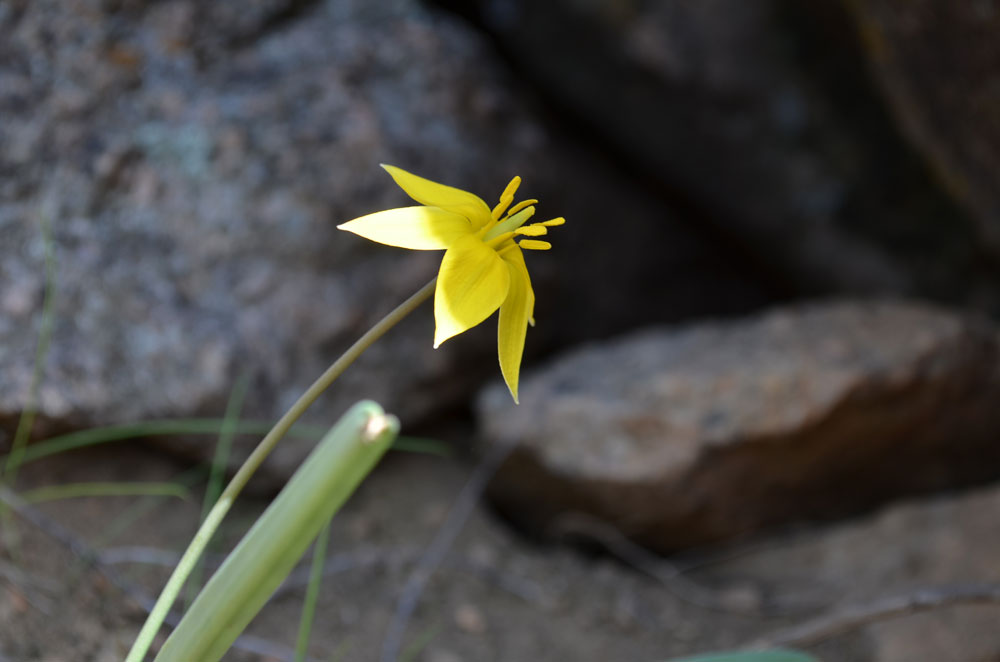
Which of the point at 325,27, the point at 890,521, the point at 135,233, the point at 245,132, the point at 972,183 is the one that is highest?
the point at 972,183

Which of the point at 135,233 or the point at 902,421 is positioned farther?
the point at 902,421

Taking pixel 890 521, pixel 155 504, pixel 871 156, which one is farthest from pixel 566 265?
pixel 155 504

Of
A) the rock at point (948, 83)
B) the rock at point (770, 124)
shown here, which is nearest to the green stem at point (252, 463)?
the rock at point (948, 83)

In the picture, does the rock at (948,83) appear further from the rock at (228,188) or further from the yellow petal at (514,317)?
the yellow petal at (514,317)

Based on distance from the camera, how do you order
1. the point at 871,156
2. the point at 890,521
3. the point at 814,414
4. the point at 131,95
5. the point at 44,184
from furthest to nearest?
the point at 871,156 < the point at 890,521 < the point at 814,414 < the point at 131,95 < the point at 44,184

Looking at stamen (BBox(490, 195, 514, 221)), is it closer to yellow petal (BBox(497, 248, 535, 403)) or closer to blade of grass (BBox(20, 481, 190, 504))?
yellow petal (BBox(497, 248, 535, 403))

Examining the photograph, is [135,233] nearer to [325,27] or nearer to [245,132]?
[245,132]
